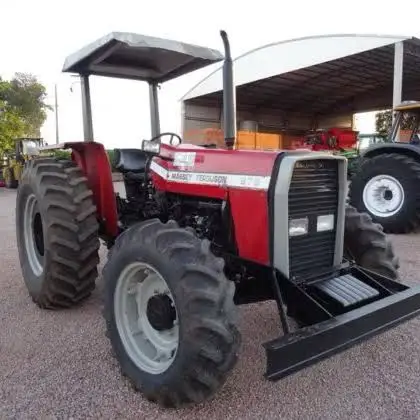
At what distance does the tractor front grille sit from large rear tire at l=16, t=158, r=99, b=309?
63.2 inches

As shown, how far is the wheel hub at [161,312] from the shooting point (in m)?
2.65

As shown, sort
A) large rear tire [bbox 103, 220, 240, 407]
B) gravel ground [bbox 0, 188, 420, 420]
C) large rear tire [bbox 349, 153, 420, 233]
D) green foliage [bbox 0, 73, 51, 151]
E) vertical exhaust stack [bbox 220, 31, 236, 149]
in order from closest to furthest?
large rear tire [bbox 103, 220, 240, 407]
gravel ground [bbox 0, 188, 420, 420]
vertical exhaust stack [bbox 220, 31, 236, 149]
large rear tire [bbox 349, 153, 420, 233]
green foliage [bbox 0, 73, 51, 151]

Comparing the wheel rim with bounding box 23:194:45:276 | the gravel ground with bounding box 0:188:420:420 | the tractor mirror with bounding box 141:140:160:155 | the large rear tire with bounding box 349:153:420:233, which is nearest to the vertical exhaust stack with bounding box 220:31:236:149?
the tractor mirror with bounding box 141:140:160:155

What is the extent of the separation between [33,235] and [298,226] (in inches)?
102

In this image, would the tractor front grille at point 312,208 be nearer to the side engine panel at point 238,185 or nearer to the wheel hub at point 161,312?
the side engine panel at point 238,185

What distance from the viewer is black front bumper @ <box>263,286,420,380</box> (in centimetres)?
208

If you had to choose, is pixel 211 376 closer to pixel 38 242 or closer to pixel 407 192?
pixel 38 242

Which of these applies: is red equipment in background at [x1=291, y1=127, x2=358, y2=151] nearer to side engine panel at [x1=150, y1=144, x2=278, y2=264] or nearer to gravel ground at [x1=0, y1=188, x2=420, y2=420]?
gravel ground at [x1=0, y1=188, x2=420, y2=420]

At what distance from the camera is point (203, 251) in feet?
8.04

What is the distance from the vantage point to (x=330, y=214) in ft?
9.87

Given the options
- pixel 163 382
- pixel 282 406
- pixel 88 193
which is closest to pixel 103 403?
pixel 163 382

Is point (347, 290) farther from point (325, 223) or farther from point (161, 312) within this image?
point (161, 312)

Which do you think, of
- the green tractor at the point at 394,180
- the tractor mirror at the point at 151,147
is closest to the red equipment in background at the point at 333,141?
the green tractor at the point at 394,180

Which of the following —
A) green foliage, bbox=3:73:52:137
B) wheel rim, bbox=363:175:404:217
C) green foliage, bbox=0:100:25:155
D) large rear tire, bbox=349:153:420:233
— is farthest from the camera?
green foliage, bbox=3:73:52:137
